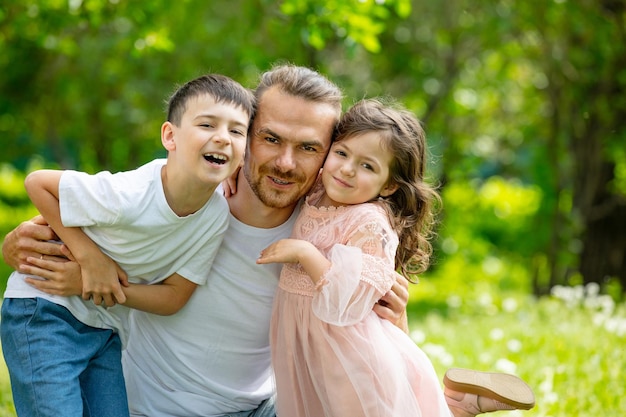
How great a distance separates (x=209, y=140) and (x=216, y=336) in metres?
0.83

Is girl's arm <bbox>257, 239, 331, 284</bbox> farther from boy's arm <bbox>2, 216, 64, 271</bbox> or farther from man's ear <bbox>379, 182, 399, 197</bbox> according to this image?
boy's arm <bbox>2, 216, 64, 271</bbox>

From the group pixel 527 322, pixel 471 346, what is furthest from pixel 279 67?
pixel 527 322

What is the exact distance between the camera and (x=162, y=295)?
292 centimetres

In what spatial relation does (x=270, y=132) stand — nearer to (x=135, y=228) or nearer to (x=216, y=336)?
(x=135, y=228)

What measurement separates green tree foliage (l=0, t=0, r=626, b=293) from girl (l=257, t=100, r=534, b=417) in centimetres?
358

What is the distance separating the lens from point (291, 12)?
4613mm

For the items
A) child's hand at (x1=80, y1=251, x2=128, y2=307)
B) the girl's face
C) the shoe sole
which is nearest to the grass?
the shoe sole

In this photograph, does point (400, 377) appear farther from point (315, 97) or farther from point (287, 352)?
point (315, 97)

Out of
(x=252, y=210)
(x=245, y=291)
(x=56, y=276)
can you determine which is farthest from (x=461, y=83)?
(x=56, y=276)

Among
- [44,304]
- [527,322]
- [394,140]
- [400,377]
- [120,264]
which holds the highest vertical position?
[527,322]

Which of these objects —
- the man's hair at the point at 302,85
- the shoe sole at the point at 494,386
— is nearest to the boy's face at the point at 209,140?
the man's hair at the point at 302,85

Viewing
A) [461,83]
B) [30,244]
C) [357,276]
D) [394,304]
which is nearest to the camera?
[357,276]

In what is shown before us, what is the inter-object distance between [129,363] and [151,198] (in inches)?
31.7

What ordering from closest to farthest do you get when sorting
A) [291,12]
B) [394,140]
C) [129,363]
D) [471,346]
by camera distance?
[394,140] → [129,363] → [291,12] → [471,346]
